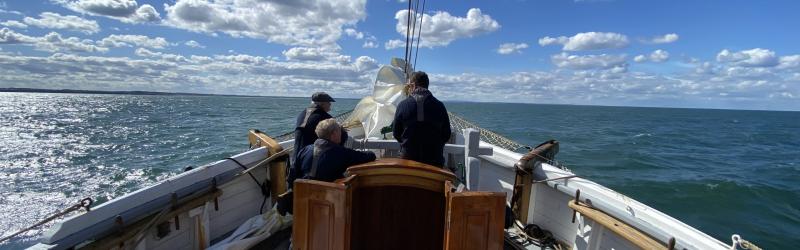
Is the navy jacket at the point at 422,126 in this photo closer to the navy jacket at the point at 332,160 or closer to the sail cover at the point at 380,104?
the navy jacket at the point at 332,160

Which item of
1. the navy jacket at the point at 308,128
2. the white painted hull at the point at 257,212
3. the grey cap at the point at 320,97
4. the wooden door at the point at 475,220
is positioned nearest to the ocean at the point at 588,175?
the white painted hull at the point at 257,212

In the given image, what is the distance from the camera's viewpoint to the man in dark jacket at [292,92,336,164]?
12.3 feet

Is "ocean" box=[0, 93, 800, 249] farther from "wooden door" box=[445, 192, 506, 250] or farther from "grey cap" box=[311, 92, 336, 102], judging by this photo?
"wooden door" box=[445, 192, 506, 250]

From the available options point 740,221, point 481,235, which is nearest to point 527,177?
point 481,235

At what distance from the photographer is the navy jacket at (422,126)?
9.84 ft

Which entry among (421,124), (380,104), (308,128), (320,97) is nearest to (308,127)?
(308,128)

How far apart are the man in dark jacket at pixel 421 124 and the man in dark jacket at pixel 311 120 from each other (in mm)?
987

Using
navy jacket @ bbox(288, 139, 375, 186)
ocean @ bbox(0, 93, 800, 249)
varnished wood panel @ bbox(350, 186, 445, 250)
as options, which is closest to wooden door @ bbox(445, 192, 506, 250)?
varnished wood panel @ bbox(350, 186, 445, 250)

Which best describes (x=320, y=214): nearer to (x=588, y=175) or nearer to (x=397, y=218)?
(x=397, y=218)

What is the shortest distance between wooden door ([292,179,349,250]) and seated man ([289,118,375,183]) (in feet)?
1.43

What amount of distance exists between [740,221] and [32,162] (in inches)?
894

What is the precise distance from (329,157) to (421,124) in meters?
0.79

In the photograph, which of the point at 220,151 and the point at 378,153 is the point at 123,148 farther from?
the point at 378,153

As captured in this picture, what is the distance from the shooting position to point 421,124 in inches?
119
